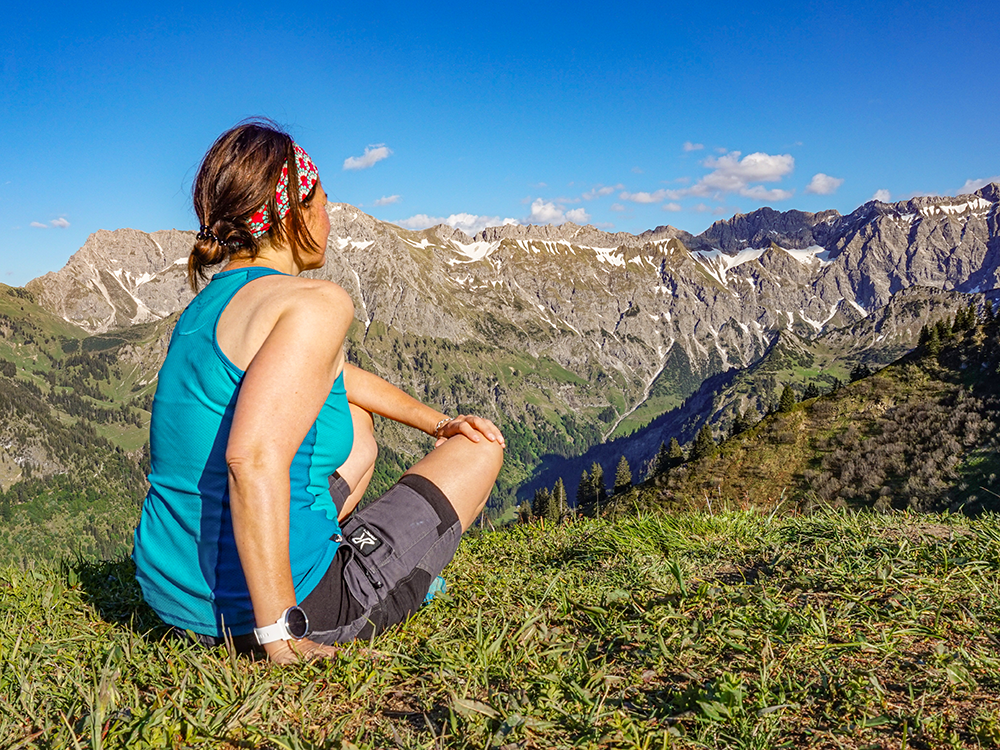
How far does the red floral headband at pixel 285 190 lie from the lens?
145 inches

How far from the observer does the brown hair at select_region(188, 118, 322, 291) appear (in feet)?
11.8

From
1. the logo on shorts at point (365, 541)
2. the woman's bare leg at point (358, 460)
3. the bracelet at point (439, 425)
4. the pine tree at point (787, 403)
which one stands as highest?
the bracelet at point (439, 425)

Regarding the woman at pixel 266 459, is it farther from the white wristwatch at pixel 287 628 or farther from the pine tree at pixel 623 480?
the pine tree at pixel 623 480

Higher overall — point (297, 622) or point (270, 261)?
point (270, 261)

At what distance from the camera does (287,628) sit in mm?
3256

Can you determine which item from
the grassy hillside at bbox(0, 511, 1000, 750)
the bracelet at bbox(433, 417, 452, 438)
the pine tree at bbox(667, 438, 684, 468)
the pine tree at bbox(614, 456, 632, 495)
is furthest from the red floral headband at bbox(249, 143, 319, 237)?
the pine tree at bbox(667, 438, 684, 468)

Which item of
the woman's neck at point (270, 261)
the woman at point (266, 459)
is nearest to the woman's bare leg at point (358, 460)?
the woman at point (266, 459)

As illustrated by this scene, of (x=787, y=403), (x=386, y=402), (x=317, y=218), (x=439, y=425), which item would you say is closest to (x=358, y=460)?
(x=386, y=402)

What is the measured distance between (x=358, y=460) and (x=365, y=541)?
54.1 inches

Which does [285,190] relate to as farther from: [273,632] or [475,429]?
[273,632]

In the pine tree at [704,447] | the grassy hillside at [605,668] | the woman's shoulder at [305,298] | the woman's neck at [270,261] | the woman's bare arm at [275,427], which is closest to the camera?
the grassy hillside at [605,668]

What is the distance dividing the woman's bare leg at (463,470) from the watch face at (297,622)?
4.25 ft

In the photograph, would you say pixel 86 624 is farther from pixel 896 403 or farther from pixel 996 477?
pixel 896 403

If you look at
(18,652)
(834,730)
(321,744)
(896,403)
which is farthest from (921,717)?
(896,403)
